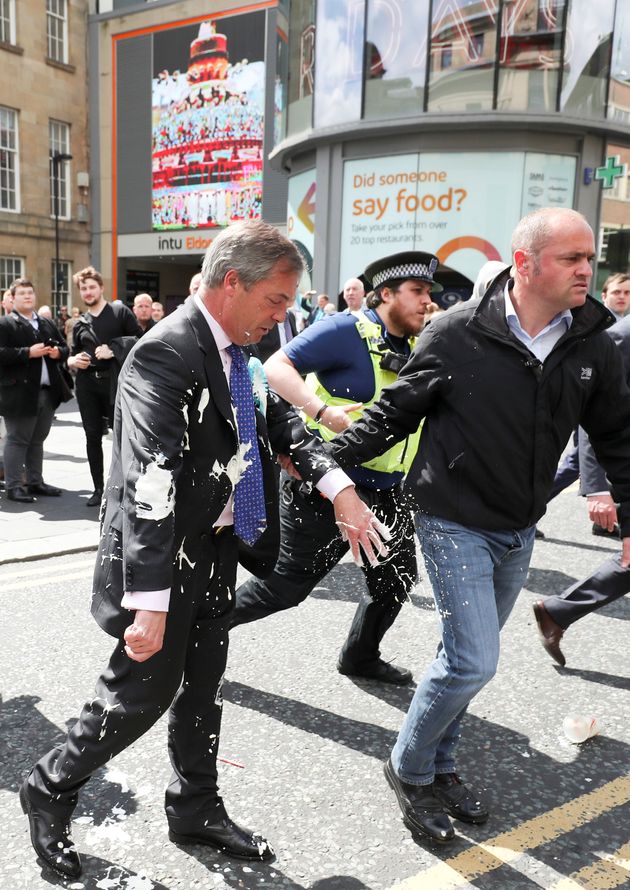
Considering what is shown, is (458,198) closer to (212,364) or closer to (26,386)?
(26,386)

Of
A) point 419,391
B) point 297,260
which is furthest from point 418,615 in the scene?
point 297,260

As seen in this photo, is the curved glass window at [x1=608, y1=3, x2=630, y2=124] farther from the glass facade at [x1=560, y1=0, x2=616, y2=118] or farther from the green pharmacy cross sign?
the green pharmacy cross sign

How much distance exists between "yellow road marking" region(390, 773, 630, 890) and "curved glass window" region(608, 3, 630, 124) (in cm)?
1607

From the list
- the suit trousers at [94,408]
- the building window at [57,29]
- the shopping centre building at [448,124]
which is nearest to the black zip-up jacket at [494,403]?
the suit trousers at [94,408]

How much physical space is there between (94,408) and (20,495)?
3.65ft

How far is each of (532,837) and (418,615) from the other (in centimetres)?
207

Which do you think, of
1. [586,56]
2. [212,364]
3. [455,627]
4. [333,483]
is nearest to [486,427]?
[333,483]

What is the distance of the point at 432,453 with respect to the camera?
8.48 feet

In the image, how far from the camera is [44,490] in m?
7.61

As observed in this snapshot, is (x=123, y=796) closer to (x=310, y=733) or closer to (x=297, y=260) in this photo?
(x=310, y=733)

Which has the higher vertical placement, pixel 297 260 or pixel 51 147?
pixel 51 147

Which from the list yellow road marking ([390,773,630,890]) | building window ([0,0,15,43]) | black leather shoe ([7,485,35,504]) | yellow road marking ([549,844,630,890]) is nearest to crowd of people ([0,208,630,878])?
yellow road marking ([390,773,630,890])

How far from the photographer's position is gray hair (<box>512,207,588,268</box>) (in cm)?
242

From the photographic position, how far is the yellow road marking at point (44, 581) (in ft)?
16.0
